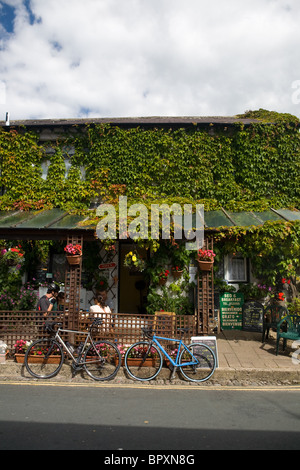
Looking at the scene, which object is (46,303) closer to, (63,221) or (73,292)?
(73,292)

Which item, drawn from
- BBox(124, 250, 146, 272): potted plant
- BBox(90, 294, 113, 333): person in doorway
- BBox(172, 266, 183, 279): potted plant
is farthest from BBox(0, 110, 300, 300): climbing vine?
BBox(90, 294, 113, 333): person in doorway

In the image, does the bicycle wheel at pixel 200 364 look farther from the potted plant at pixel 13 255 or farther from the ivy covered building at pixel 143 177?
the potted plant at pixel 13 255

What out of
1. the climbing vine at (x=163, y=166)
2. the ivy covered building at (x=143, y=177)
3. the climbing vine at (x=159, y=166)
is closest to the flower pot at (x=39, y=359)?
the ivy covered building at (x=143, y=177)

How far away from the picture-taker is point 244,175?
39.6 ft

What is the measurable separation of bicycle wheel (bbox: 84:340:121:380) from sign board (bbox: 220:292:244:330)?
5101 millimetres

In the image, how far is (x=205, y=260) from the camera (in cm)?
827

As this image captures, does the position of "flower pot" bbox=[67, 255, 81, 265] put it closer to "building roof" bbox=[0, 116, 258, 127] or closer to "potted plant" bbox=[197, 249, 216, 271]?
"potted plant" bbox=[197, 249, 216, 271]

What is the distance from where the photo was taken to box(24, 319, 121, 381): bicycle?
6.84 m

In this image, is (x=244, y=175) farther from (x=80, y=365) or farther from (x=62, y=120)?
(x=80, y=365)

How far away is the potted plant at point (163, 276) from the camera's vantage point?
1074cm

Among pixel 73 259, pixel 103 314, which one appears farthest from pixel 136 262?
pixel 103 314

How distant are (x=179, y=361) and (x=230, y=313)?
4.79 m

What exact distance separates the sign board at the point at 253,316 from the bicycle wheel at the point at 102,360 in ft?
17.2
